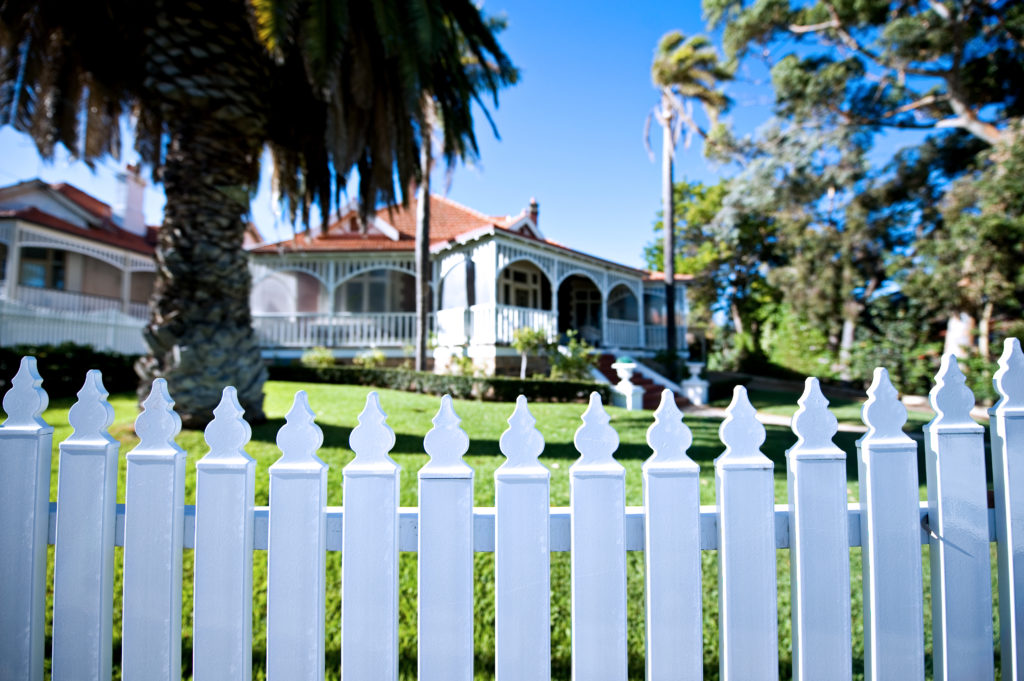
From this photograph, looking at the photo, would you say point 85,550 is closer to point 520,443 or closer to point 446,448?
point 446,448

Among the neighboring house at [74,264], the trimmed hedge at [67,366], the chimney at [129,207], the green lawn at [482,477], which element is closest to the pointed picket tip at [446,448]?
the green lawn at [482,477]

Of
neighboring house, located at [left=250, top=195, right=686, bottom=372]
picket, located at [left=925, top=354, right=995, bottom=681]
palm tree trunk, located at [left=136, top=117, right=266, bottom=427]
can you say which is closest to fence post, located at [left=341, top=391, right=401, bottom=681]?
picket, located at [left=925, top=354, right=995, bottom=681]

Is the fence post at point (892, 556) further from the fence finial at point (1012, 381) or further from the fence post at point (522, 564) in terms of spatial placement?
the fence post at point (522, 564)

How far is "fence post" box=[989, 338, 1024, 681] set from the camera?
62.4 inches

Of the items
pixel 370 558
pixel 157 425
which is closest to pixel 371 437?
pixel 370 558

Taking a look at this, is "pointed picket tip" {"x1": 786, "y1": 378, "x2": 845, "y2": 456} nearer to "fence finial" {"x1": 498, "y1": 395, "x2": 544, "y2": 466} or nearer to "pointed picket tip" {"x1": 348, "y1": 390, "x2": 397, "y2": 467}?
"fence finial" {"x1": 498, "y1": 395, "x2": 544, "y2": 466}

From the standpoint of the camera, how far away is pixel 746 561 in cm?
151

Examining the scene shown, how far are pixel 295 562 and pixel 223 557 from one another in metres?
0.22

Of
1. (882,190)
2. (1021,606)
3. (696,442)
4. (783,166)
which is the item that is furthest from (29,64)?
(882,190)

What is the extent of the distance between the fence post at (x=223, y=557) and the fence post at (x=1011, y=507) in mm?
2290

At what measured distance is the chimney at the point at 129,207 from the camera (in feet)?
70.7

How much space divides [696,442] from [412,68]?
5799mm

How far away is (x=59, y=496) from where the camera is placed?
1593mm

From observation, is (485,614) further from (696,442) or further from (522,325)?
(522,325)
